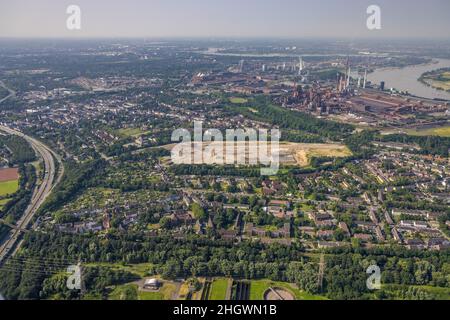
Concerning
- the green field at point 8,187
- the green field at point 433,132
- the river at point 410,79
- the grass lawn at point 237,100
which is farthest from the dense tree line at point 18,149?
the river at point 410,79

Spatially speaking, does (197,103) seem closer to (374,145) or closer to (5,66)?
(374,145)

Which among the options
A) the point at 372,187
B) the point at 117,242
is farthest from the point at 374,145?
the point at 117,242

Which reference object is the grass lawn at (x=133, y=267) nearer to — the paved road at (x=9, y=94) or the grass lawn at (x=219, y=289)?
the grass lawn at (x=219, y=289)

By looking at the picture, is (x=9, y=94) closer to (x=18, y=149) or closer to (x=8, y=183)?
(x=18, y=149)

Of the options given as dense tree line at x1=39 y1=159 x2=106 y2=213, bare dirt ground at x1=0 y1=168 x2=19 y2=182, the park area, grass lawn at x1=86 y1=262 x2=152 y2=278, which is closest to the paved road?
bare dirt ground at x1=0 y1=168 x2=19 y2=182

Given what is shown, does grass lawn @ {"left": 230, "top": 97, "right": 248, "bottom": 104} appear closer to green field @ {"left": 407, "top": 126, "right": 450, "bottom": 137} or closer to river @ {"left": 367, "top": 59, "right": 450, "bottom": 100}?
green field @ {"left": 407, "top": 126, "right": 450, "bottom": 137}

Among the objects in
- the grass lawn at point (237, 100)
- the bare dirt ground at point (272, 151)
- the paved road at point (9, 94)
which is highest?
the paved road at point (9, 94)

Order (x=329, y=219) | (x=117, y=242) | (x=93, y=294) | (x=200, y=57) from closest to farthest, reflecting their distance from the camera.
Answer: (x=93, y=294)
(x=117, y=242)
(x=329, y=219)
(x=200, y=57)
